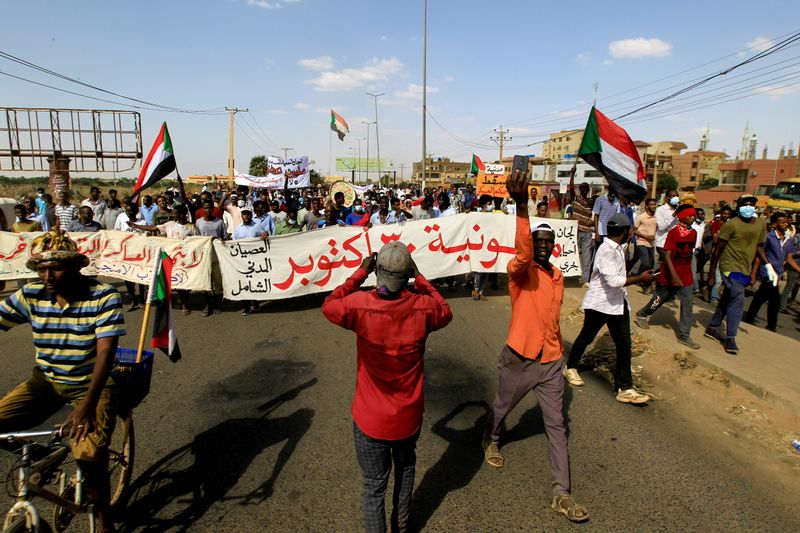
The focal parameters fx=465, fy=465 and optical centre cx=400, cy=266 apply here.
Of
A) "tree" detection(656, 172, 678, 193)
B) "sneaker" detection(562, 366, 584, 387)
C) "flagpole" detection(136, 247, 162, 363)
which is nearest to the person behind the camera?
"flagpole" detection(136, 247, 162, 363)

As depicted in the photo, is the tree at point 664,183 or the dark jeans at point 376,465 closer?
the dark jeans at point 376,465

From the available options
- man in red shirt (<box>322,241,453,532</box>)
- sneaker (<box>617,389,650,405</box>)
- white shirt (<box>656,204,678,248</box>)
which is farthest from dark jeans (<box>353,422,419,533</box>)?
white shirt (<box>656,204,678,248</box>)

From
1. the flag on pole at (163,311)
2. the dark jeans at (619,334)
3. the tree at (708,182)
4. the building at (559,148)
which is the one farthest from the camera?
the building at (559,148)

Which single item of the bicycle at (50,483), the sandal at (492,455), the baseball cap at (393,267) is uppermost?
the baseball cap at (393,267)

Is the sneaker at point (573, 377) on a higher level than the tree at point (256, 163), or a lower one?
lower

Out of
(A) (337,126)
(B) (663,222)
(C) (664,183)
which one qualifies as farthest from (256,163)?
(B) (663,222)

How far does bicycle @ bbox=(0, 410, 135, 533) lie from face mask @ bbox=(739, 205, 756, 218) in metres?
6.69

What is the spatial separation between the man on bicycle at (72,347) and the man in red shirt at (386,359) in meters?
1.27

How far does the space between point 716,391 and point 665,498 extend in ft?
7.47

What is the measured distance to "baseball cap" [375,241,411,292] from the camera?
2.18 meters

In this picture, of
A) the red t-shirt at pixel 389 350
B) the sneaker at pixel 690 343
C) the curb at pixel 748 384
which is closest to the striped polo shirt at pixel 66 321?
the red t-shirt at pixel 389 350

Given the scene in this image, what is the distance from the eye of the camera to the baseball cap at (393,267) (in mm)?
2180

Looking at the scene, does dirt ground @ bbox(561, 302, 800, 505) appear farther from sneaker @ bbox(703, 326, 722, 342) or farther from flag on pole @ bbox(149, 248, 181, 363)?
flag on pole @ bbox(149, 248, 181, 363)

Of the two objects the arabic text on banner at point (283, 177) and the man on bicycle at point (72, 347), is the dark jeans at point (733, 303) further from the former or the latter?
the arabic text on banner at point (283, 177)
